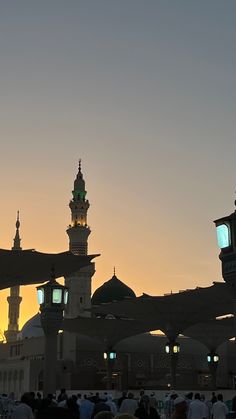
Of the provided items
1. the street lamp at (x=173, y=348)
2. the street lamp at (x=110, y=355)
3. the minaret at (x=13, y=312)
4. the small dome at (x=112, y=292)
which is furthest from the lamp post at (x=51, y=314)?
the minaret at (x=13, y=312)

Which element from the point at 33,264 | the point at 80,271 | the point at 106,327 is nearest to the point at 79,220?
the point at 80,271

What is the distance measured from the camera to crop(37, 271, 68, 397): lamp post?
1777 centimetres

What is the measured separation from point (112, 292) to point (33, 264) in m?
42.5

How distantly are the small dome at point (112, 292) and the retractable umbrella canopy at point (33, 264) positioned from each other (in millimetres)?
40183

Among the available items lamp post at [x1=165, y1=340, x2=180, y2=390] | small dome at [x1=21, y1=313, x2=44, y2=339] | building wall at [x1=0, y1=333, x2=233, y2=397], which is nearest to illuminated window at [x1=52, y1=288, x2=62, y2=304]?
lamp post at [x1=165, y1=340, x2=180, y2=390]

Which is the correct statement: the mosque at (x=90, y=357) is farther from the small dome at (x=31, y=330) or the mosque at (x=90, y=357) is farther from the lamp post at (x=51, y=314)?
the lamp post at (x=51, y=314)

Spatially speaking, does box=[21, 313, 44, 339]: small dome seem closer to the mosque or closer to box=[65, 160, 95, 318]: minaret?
the mosque

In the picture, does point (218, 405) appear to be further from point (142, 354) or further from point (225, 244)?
point (142, 354)

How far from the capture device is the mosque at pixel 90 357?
50719mm

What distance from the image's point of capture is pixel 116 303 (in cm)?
3681

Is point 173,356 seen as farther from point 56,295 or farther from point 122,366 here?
point 56,295

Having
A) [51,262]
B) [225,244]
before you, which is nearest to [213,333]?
[51,262]

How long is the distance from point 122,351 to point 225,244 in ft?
152

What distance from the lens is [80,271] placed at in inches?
2357
